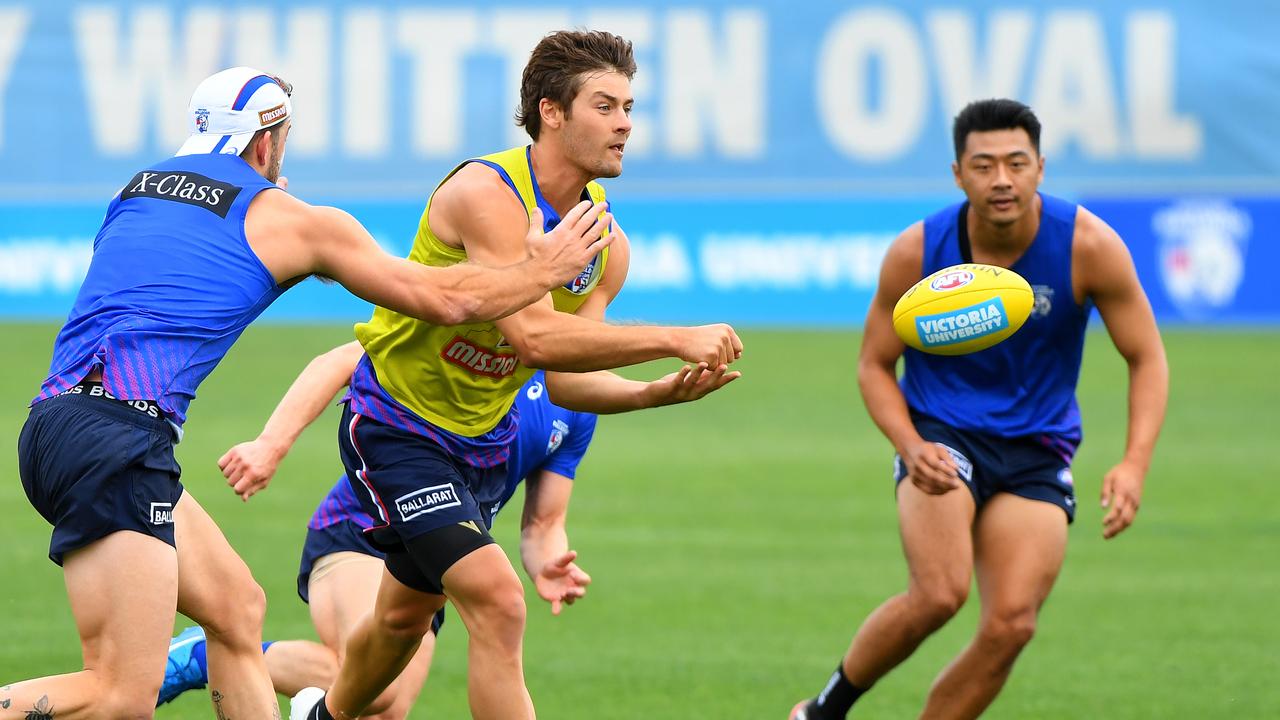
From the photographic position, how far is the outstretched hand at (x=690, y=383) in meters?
5.95

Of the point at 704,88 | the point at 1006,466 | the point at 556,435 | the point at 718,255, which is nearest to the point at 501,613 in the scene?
the point at 556,435

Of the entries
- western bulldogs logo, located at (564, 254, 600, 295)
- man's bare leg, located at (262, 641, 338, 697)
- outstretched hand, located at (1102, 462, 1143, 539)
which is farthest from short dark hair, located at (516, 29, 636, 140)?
outstretched hand, located at (1102, 462, 1143, 539)

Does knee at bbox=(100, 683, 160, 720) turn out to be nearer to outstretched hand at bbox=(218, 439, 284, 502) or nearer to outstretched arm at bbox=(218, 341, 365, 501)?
outstretched arm at bbox=(218, 341, 365, 501)

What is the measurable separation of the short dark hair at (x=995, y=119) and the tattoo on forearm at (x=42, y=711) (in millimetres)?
3950

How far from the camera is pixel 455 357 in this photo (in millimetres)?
6461

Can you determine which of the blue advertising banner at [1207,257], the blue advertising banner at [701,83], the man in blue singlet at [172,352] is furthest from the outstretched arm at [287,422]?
the blue advertising banner at [701,83]

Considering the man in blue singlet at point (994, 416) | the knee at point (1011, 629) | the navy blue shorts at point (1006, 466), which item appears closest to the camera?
the knee at point (1011, 629)

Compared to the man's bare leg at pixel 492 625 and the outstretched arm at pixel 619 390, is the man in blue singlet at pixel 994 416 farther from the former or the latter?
the man's bare leg at pixel 492 625

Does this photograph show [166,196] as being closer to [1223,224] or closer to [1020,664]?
[1020,664]

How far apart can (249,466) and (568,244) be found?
4.95 feet

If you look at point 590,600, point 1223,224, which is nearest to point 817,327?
point 1223,224

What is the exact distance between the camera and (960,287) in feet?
22.5

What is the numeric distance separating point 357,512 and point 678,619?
9.79 feet

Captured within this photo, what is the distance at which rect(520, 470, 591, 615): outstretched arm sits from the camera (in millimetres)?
6535
